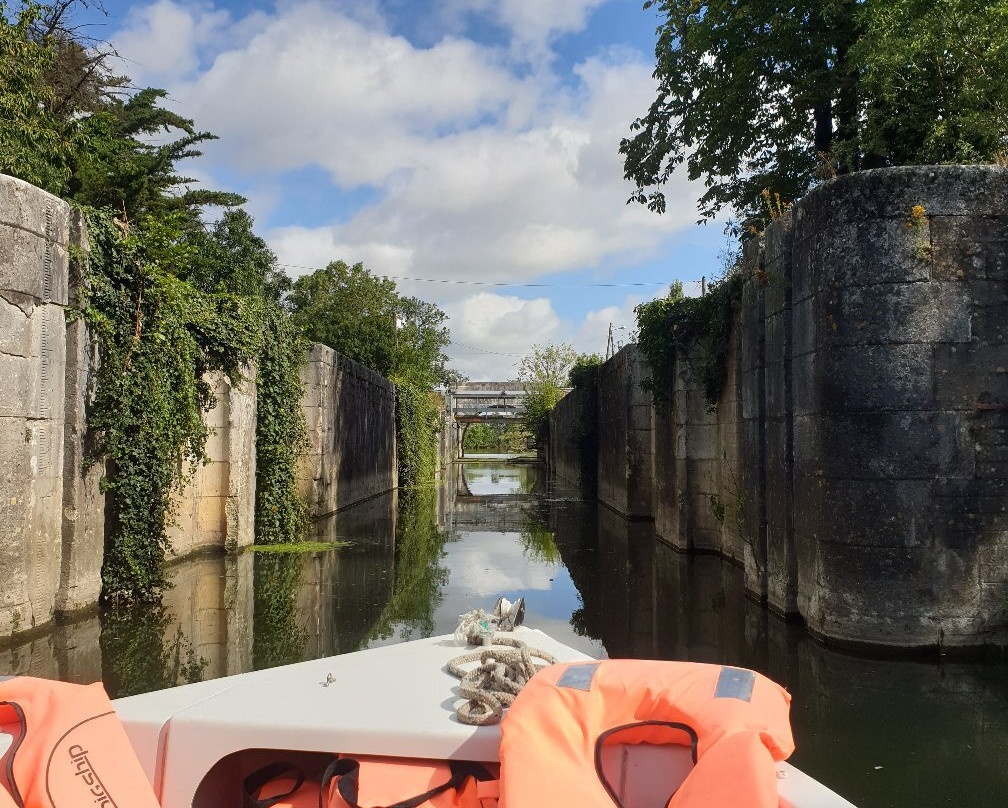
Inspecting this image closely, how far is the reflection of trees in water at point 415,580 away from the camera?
22.4 feet

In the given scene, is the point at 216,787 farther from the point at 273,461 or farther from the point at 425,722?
the point at 273,461

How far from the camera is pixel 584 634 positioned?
663 cm

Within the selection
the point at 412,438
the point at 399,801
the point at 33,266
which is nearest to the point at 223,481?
the point at 33,266

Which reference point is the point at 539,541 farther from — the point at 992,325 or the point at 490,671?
the point at 490,671

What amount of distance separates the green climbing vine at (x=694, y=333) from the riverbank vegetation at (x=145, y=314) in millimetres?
5211

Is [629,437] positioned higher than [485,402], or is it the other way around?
[485,402]

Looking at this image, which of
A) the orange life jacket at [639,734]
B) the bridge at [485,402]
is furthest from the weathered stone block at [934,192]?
the bridge at [485,402]

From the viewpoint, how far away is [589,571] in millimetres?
9766

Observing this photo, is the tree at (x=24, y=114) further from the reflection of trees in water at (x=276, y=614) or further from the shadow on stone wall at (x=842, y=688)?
the shadow on stone wall at (x=842, y=688)

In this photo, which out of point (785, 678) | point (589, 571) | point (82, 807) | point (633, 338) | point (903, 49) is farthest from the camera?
point (633, 338)

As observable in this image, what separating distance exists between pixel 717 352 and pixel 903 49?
3729 millimetres

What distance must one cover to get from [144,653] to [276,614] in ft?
4.92

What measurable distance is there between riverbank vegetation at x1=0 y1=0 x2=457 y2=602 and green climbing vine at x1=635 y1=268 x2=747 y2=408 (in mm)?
5211

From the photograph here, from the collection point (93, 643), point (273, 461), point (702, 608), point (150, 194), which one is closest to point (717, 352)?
point (702, 608)
